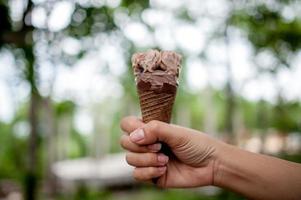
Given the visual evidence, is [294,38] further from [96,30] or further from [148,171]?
[148,171]

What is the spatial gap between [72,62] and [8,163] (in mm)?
14005

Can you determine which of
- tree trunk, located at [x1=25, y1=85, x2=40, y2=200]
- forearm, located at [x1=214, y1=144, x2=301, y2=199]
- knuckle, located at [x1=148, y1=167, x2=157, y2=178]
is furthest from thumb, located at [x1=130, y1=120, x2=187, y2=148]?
tree trunk, located at [x1=25, y1=85, x2=40, y2=200]

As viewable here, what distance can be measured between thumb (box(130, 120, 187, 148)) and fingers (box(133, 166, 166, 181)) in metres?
0.14

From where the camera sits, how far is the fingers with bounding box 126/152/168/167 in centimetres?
233

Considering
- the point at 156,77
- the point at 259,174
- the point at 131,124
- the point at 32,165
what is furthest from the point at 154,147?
the point at 32,165

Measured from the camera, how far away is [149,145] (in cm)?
233

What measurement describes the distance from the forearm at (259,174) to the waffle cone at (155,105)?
1.37 ft

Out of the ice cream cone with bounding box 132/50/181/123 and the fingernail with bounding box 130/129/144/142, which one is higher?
the ice cream cone with bounding box 132/50/181/123

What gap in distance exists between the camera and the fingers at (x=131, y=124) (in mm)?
2406

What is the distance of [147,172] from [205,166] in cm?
39

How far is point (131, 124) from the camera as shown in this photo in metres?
2.43

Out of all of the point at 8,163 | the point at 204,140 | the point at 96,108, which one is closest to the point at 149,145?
the point at 204,140

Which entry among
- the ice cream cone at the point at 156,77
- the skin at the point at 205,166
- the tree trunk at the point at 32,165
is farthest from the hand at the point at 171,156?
the tree trunk at the point at 32,165

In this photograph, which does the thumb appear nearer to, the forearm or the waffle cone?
the waffle cone
